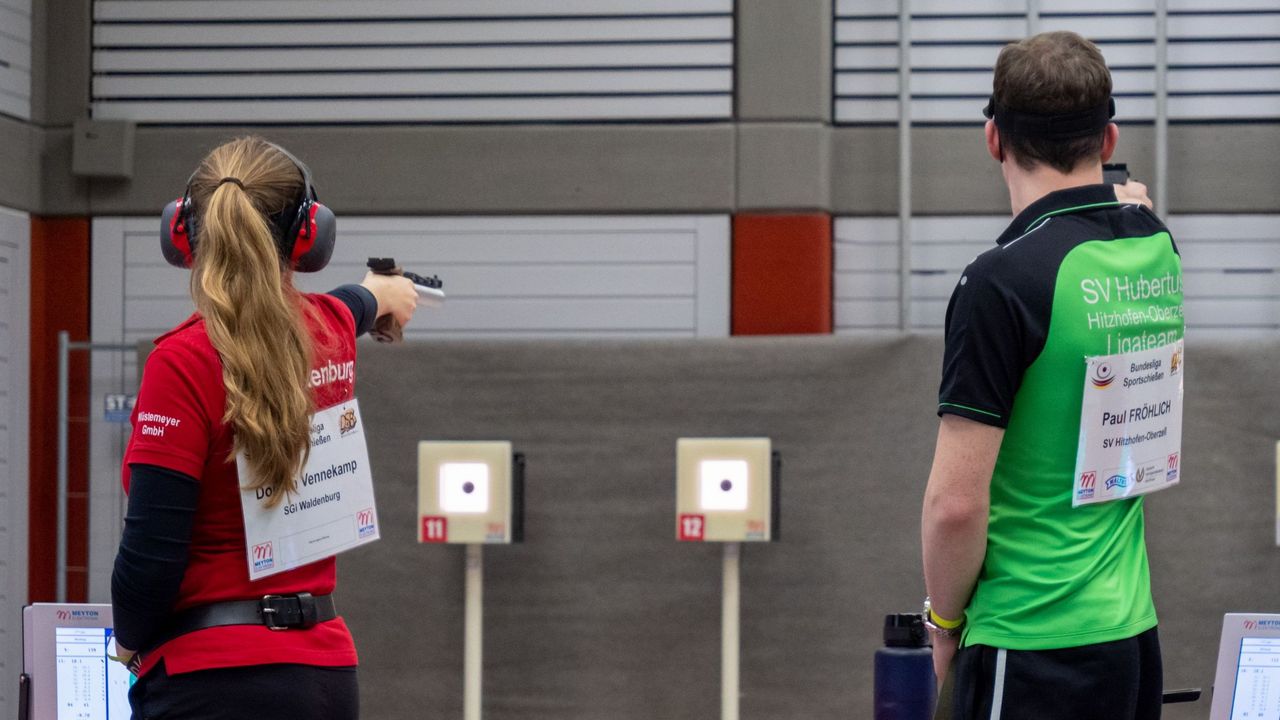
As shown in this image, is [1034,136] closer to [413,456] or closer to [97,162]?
[413,456]

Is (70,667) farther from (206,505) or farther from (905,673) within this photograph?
(905,673)

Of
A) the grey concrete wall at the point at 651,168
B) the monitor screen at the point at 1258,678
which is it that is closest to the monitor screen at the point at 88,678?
the monitor screen at the point at 1258,678

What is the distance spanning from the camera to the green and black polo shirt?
1.43 meters

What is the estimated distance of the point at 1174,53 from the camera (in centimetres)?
500

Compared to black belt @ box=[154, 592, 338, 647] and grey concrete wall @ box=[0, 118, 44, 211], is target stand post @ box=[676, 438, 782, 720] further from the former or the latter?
grey concrete wall @ box=[0, 118, 44, 211]

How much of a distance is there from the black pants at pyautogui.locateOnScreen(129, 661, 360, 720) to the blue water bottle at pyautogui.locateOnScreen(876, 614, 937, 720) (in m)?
1.35

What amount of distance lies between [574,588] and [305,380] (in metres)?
2.91

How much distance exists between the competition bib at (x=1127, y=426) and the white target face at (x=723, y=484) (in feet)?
8.24

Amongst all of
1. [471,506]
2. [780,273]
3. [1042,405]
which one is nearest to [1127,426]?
[1042,405]

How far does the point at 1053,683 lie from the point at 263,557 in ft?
3.13

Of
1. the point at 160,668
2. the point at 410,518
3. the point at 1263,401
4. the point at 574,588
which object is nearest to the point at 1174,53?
the point at 1263,401

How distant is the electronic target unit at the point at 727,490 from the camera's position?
405 centimetres

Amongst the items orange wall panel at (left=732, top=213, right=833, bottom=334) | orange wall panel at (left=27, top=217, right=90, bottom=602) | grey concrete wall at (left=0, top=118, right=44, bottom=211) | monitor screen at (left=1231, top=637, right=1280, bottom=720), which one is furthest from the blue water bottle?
grey concrete wall at (left=0, top=118, right=44, bottom=211)

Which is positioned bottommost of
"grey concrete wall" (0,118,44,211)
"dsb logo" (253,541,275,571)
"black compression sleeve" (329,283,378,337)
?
"dsb logo" (253,541,275,571)
